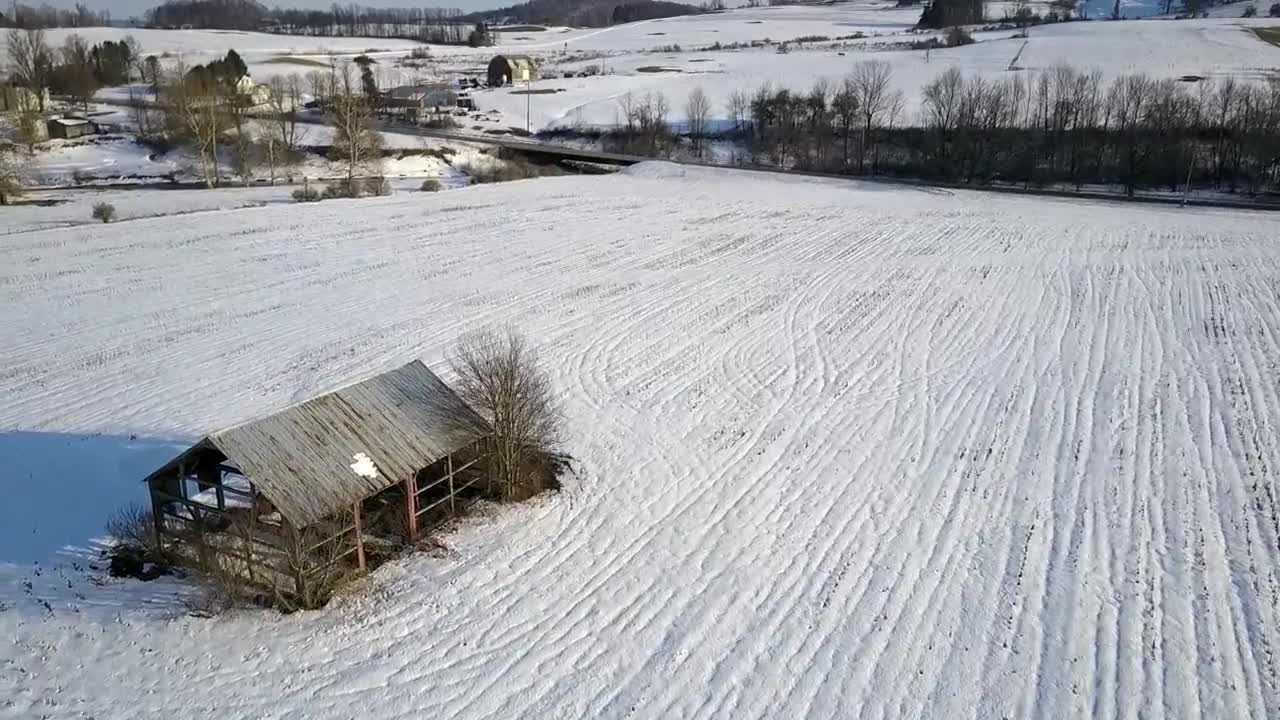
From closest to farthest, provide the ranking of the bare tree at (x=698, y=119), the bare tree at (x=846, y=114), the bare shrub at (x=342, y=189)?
1. the bare shrub at (x=342, y=189)
2. the bare tree at (x=846, y=114)
3. the bare tree at (x=698, y=119)

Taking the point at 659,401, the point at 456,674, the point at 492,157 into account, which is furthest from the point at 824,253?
the point at 492,157

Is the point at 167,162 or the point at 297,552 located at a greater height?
the point at 167,162

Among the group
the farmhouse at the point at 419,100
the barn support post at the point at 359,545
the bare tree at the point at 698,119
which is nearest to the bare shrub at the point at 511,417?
the barn support post at the point at 359,545

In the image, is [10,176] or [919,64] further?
[919,64]

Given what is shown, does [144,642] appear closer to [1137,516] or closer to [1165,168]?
[1137,516]

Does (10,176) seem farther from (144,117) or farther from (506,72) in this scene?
(506,72)

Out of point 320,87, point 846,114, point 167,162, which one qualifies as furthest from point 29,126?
point 846,114

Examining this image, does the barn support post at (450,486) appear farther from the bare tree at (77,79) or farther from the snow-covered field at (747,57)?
the bare tree at (77,79)
